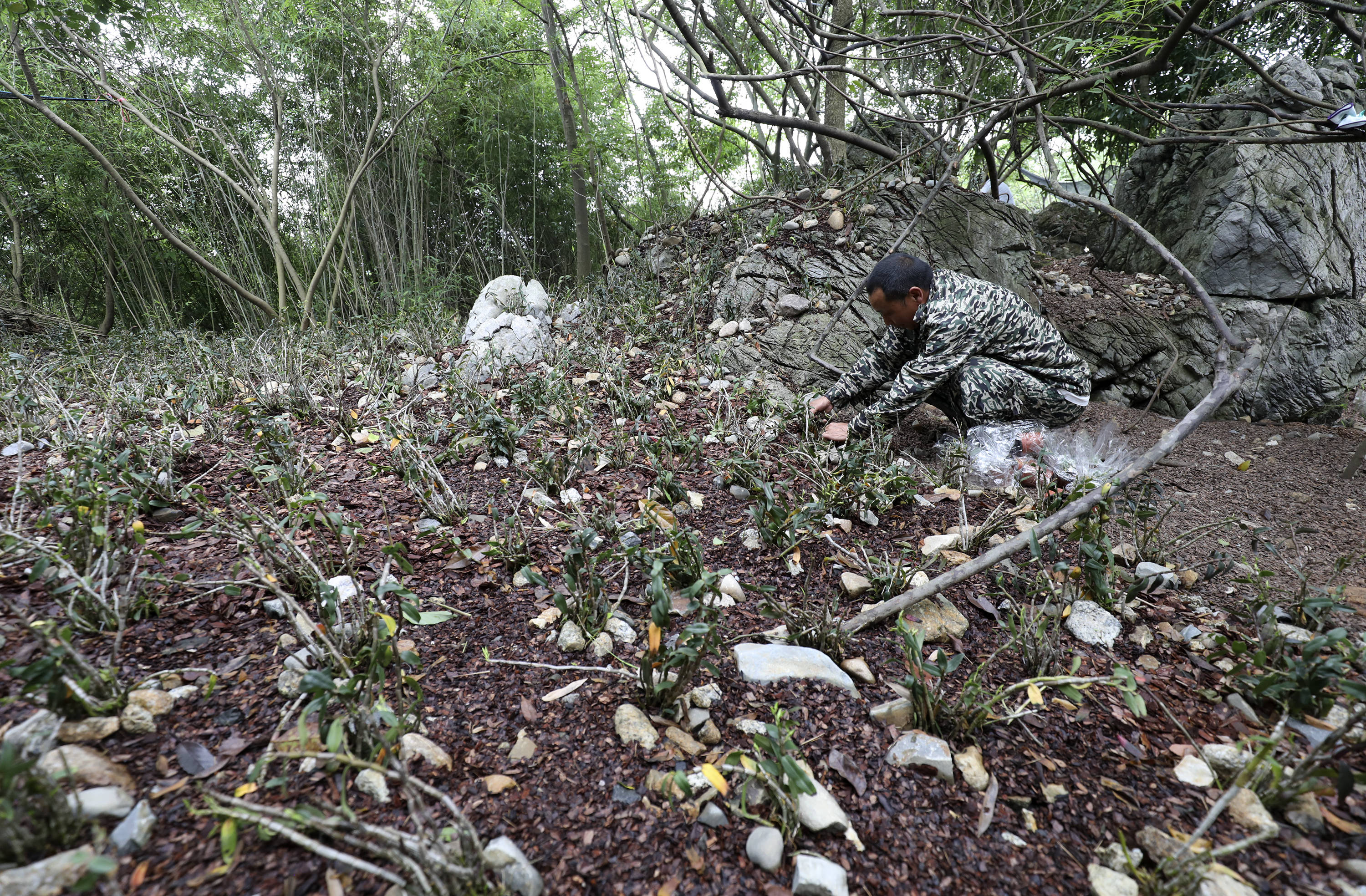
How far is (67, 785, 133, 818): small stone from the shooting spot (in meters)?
0.81

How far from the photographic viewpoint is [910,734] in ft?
3.74

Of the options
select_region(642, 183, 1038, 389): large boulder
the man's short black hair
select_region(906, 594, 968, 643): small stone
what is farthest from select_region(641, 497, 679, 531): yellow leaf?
select_region(642, 183, 1038, 389): large boulder

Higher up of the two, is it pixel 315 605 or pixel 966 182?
pixel 966 182

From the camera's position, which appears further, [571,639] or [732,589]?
[732,589]

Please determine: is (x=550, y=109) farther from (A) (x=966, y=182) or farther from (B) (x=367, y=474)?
(B) (x=367, y=474)

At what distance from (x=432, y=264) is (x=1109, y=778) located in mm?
6208

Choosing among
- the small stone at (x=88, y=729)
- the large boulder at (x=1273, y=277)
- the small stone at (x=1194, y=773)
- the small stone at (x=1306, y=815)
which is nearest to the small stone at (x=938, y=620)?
the small stone at (x=1194, y=773)

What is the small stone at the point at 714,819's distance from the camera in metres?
0.97

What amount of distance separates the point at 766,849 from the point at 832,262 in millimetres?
3429

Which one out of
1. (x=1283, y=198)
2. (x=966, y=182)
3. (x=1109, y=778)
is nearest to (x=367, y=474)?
(x=1109, y=778)

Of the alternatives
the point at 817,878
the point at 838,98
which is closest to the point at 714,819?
the point at 817,878

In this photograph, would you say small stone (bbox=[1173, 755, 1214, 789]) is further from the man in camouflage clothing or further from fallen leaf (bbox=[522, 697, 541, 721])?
the man in camouflage clothing

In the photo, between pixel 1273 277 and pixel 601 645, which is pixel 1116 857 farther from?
pixel 1273 277

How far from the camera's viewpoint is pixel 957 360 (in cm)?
257
